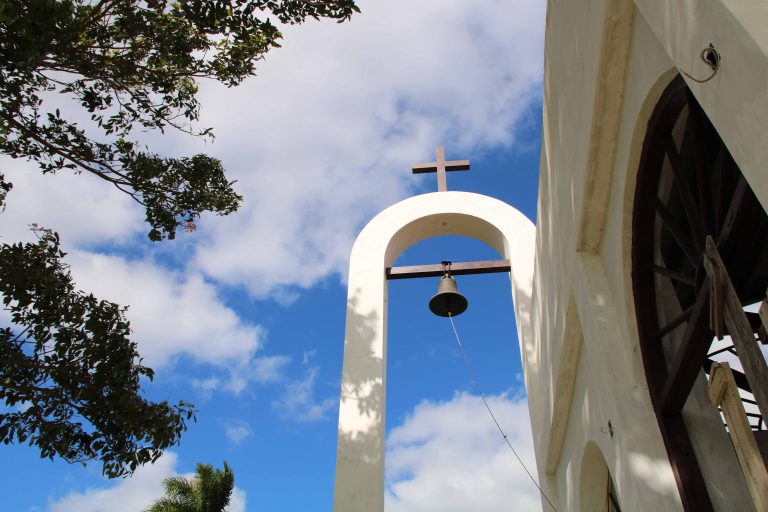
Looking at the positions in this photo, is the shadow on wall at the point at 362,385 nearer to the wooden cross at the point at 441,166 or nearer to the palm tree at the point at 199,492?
the wooden cross at the point at 441,166

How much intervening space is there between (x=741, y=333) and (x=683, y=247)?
1.93 feet

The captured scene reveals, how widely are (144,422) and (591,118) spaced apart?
3564mm

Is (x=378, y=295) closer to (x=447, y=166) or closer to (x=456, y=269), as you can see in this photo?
(x=456, y=269)

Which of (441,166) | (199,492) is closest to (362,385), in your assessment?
(441,166)

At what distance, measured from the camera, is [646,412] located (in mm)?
2945

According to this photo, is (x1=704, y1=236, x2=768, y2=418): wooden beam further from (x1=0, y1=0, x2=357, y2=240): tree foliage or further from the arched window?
(x1=0, y1=0, x2=357, y2=240): tree foliage

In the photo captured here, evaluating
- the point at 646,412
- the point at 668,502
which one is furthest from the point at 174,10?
the point at 668,502

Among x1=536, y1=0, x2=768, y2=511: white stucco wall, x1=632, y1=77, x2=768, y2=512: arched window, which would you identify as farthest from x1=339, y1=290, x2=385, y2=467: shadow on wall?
x1=632, y1=77, x2=768, y2=512: arched window

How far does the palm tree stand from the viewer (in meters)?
12.1

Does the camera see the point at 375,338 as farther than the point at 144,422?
Yes

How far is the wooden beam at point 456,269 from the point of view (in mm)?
7270

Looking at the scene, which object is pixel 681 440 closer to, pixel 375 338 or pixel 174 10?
pixel 375 338

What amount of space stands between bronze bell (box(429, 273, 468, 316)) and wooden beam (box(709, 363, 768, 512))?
407 centimetres

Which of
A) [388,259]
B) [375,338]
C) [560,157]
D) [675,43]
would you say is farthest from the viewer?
[388,259]
